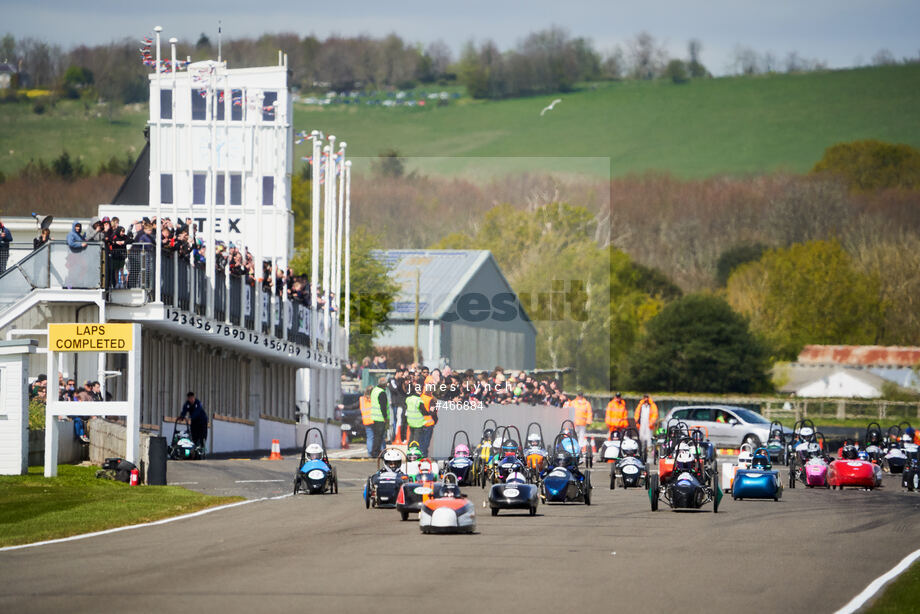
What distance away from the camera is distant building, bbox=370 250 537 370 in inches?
3445

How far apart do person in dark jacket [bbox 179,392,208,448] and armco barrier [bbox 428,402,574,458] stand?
628 cm

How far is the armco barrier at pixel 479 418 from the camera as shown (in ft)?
149

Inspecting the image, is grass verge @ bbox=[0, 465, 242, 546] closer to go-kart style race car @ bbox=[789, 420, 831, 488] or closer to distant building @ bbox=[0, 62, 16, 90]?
go-kart style race car @ bbox=[789, 420, 831, 488]

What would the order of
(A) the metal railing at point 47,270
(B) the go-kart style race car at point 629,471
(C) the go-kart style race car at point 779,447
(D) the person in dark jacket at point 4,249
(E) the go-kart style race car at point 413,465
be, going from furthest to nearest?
(C) the go-kart style race car at point 779,447 → (D) the person in dark jacket at point 4,249 → (A) the metal railing at point 47,270 → (B) the go-kart style race car at point 629,471 → (E) the go-kart style race car at point 413,465

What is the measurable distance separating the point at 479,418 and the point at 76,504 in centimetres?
2523

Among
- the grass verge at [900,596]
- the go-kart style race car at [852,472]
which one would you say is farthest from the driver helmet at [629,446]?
the grass verge at [900,596]

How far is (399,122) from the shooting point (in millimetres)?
161625

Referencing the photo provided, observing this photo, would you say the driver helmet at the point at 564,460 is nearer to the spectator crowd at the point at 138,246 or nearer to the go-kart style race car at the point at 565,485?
the go-kart style race car at the point at 565,485

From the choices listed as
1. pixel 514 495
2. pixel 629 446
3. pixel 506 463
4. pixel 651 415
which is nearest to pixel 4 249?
pixel 506 463

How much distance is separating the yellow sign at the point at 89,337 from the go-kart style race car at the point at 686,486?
431 inches

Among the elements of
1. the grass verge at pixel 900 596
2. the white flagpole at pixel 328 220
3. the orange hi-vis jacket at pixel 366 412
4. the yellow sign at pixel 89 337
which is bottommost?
the grass verge at pixel 900 596

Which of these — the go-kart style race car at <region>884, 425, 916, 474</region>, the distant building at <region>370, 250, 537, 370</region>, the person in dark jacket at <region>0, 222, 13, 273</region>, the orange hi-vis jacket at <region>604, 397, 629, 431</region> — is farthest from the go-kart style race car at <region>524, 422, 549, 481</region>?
the distant building at <region>370, 250, 537, 370</region>

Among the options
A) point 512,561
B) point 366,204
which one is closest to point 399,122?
point 366,204

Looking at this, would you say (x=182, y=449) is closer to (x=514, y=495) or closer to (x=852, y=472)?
(x=514, y=495)
